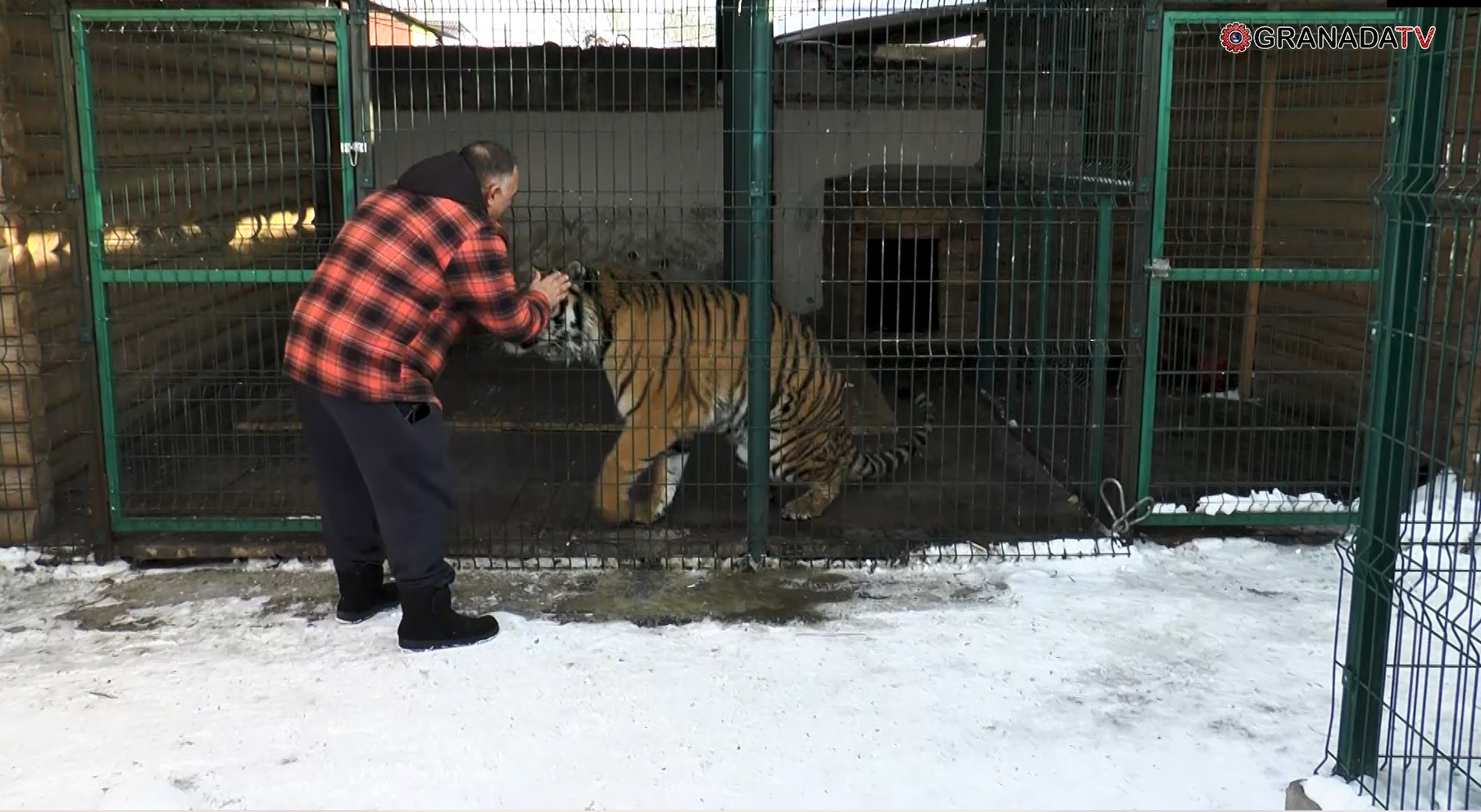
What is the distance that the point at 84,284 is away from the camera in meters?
4.72

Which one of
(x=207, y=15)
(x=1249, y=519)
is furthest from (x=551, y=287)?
(x=1249, y=519)

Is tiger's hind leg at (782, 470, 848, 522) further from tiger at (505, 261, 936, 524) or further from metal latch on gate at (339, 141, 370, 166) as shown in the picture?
metal latch on gate at (339, 141, 370, 166)

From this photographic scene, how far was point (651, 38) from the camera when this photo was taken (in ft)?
37.2

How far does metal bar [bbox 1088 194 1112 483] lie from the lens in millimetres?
5078

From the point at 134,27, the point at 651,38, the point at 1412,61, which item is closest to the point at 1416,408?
the point at 1412,61

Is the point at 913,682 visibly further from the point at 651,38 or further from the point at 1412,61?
the point at 651,38

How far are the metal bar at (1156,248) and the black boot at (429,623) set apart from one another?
2870 mm

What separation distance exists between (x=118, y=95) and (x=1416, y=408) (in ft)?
18.3

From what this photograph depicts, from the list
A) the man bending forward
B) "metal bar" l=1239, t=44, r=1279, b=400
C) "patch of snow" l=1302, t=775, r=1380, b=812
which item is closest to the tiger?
the man bending forward

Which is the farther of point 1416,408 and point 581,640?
point 581,640

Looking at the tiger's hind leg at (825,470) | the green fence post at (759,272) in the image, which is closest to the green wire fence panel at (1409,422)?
the green fence post at (759,272)

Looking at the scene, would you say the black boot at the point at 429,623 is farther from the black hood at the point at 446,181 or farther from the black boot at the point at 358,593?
the black hood at the point at 446,181

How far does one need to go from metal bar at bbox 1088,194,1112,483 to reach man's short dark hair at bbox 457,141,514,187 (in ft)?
8.28

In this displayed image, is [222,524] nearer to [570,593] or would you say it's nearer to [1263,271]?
[570,593]
